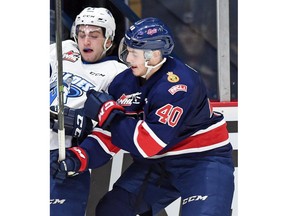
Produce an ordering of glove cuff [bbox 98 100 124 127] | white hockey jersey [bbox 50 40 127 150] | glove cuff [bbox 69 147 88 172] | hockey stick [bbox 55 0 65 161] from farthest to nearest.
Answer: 1. white hockey jersey [bbox 50 40 127 150]
2. glove cuff [bbox 69 147 88 172]
3. glove cuff [bbox 98 100 124 127]
4. hockey stick [bbox 55 0 65 161]

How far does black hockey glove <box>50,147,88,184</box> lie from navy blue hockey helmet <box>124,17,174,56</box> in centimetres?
42

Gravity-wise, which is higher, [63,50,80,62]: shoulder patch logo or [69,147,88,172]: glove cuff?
[63,50,80,62]: shoulder patch logo

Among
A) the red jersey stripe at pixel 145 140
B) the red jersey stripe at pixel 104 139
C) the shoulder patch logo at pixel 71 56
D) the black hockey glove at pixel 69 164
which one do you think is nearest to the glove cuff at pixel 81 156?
the black hockey glove at pixel 69 164

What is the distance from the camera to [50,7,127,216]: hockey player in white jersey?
124 inches

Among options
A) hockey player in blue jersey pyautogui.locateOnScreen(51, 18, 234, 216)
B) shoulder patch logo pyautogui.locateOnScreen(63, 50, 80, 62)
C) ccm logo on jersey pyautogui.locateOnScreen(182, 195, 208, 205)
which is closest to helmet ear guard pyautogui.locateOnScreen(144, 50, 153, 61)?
hockey player in blue jersey pyautogui.locateOnScreen(51, 18, 234, 216)

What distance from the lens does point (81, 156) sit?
308cm

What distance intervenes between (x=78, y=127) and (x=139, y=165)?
302 mm

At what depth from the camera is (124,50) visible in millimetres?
3168

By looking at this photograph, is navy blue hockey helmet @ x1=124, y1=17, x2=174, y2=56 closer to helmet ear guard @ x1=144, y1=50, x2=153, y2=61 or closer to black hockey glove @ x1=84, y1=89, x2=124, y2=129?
helmet ear guard @ x1=144, y1=50, x2=153, y2=61

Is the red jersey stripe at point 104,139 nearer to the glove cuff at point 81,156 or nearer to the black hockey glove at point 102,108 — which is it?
the glove cuff at point 81,156

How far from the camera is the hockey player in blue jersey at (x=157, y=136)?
9.70 ft

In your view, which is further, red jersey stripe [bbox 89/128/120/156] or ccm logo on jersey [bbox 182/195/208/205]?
red jersey stripe [bbox 89/128/120/156]

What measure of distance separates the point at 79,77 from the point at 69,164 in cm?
40
